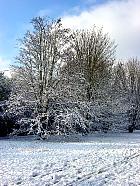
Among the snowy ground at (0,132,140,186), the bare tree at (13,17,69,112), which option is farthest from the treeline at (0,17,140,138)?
the snowy ground at (0,132,140,186)

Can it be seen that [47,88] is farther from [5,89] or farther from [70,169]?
[70,169]

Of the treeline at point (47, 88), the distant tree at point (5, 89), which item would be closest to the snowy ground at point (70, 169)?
the treeline at point (47, 88)

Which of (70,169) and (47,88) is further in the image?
(47,88)

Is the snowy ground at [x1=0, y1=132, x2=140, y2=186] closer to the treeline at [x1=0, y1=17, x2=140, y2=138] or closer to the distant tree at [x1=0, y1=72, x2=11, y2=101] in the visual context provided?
the treeline at [x1=0, y1=17, x2=140, y2=138]

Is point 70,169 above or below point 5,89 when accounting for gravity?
below

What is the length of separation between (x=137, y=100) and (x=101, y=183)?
39970mm

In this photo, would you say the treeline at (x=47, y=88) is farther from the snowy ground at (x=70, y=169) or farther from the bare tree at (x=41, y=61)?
the snowy ground at (x=70, y=169)

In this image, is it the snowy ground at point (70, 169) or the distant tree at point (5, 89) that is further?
the distant tree at point (5, 89)

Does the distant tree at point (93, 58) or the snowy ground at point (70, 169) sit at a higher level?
the distant tree at point (93, 58)

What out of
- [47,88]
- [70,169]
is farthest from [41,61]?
[70,169]

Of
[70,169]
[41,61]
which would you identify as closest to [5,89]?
[41,61]

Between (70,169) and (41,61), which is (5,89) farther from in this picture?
(70,169)

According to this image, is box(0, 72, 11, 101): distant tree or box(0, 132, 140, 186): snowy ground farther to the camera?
box(0, 72, 11, 101): distant tree

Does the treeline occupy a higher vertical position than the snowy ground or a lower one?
higher
